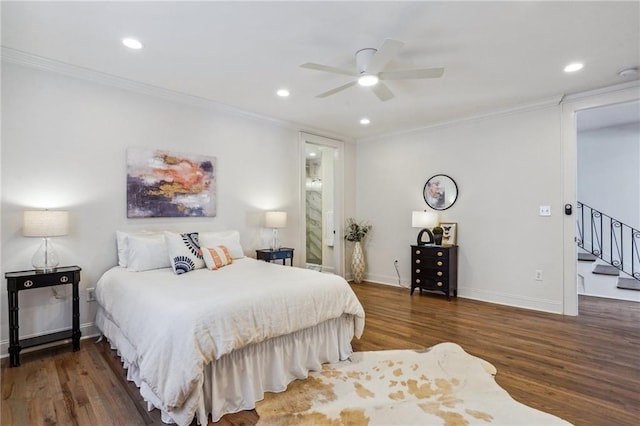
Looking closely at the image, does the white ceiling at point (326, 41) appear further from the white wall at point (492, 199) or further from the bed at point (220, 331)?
the bed at point (220, 331)

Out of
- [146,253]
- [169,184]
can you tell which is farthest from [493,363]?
[169,184]

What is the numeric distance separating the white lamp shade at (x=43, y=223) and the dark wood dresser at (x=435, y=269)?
434 centimetres

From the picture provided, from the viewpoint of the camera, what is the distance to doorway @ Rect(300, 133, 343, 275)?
18.8 feet

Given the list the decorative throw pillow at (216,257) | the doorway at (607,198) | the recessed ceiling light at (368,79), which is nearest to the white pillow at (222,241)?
the decorative throw pillow at (216,257)

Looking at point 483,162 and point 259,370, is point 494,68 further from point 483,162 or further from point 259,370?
point 259,370

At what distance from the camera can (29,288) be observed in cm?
271

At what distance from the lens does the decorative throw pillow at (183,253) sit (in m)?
3.14

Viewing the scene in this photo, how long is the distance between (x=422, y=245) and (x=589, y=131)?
378cm

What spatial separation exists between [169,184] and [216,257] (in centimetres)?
115

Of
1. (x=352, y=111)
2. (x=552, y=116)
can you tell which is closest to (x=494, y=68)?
(x=552, y=116)

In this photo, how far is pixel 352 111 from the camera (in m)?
4.61

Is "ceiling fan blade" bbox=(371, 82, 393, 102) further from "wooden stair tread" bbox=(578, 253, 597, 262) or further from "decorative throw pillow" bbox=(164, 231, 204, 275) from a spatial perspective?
"wooden stair tread" bbox=(578, 253, 597, 262)

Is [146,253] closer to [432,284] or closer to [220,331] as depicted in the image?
[220,331]

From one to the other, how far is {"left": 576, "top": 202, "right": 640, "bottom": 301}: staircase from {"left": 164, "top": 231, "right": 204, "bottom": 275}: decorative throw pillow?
5709mm
